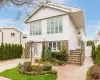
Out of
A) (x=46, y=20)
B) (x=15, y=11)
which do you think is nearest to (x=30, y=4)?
(x=15, y=11)

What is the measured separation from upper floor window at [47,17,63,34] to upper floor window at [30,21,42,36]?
2002mm

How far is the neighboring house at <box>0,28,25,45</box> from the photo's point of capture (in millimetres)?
36606

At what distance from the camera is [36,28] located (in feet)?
84.5

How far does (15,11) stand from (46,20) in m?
10.4

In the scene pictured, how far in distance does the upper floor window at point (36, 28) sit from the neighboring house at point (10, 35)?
491 inches

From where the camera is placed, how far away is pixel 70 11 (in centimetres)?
2120

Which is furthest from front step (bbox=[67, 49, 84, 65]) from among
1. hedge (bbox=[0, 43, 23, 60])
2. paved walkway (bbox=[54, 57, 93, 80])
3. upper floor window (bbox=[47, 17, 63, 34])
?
hedge (bbox=[0, 43, 23, 60])

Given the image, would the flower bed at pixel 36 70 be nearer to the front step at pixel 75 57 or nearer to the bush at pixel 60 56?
the front step at pixel 75 57

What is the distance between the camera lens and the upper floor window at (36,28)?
2525cm

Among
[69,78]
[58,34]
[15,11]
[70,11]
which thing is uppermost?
[70,11]

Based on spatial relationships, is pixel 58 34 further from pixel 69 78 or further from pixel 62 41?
pixel 69 78

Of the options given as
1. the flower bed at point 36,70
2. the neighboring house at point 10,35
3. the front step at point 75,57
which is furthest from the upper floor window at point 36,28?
the neighboring house at point 10,35

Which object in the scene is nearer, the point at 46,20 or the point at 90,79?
the point at 90,79

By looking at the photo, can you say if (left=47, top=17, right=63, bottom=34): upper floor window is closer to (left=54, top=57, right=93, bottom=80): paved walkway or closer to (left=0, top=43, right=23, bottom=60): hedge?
(left=0, top=43, right=23, bottom=60): hedge
